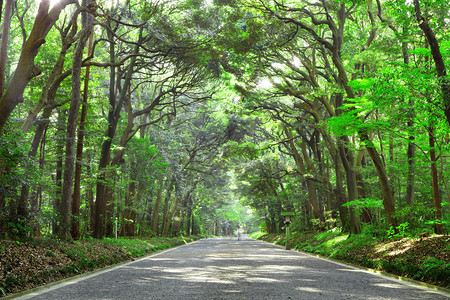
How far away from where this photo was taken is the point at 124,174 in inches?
878

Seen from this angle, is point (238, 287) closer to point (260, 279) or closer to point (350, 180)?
point (260, 279)

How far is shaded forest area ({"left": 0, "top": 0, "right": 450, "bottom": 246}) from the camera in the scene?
875cm

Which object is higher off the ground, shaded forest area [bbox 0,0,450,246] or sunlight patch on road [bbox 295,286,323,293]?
shaded forest area [bbox 0,0,450,246]

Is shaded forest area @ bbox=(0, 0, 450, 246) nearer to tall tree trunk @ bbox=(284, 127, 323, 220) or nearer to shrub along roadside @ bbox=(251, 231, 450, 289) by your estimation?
tall tree trunk @ bbox=(284, 127, 323, 220)

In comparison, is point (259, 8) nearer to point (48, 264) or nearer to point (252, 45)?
point (252, 45)

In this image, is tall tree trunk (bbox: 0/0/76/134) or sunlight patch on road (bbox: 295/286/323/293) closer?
sunlight patch on road (bbox: 295/286/323/293)

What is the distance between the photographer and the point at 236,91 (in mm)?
19328

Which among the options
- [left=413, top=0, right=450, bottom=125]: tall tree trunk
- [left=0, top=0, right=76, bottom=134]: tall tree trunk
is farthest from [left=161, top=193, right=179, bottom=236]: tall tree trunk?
[left=413, top=0, right=450, bottom=125]: tall tree trunk

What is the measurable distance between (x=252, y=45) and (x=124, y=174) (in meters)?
11.9

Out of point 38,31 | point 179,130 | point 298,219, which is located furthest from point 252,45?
point 298,219

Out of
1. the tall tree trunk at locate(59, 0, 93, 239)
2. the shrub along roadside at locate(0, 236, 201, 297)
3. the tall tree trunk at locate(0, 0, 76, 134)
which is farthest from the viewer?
the tall tree trunk at locate(59, 0, 93, 239)

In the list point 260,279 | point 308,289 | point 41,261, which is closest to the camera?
point 308,289

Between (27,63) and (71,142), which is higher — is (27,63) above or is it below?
above

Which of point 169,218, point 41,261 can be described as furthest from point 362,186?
point 169,218
